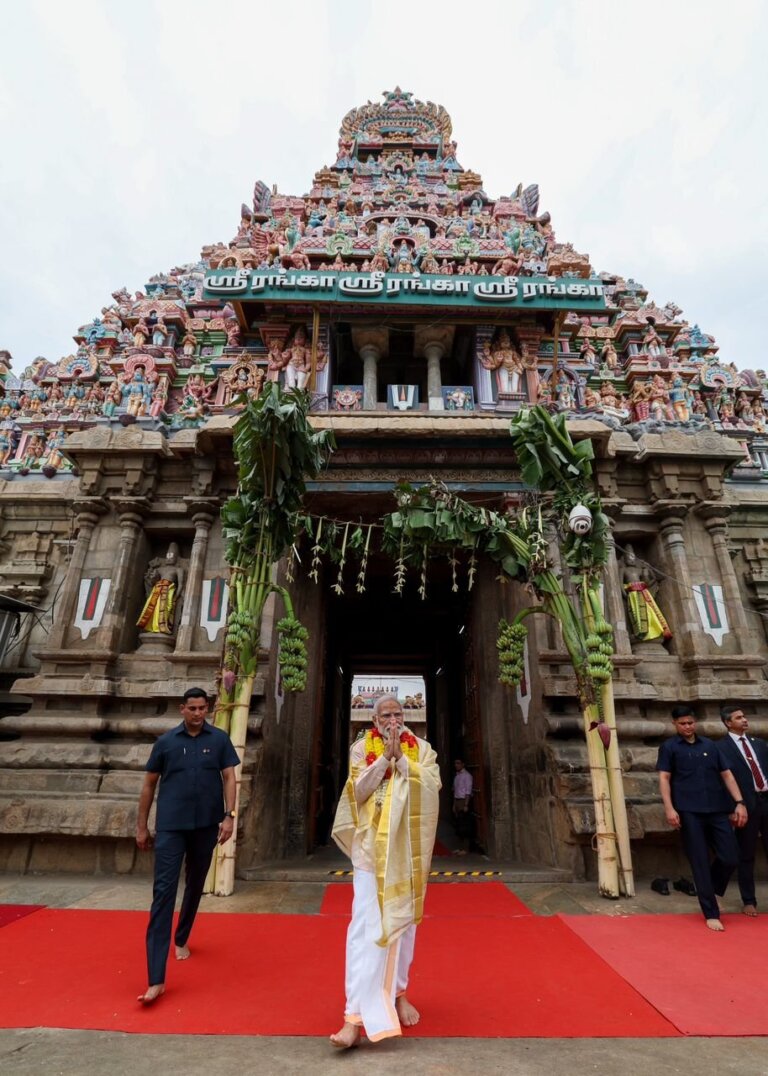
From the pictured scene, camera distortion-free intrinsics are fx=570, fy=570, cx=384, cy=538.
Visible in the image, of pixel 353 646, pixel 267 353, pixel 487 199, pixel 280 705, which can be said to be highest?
pixel 487 199

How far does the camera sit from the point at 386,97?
66.9 feet

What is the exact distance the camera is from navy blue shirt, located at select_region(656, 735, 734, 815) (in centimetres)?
512

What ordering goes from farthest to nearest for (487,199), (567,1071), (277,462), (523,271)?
(487,199), (523,271), (277,462), (567,1071)

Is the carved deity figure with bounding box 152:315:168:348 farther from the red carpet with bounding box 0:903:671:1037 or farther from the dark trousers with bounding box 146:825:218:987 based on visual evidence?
the dark trousers with bounding box 146:825:218:987

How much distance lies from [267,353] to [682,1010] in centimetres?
1152

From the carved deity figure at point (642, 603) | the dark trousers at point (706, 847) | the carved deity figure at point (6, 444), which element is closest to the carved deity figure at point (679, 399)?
the carved deity figure at point (642, 603)

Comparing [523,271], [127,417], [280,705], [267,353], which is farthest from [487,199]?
[280,705]

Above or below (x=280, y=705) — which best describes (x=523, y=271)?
above

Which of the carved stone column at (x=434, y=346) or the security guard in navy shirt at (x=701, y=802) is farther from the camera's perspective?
the carved stone column at (x=434, y=346)

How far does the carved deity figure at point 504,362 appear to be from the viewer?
36.0 feet

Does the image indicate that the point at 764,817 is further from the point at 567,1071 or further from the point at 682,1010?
the point at 567,1071

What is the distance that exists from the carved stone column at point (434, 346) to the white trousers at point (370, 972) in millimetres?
9359

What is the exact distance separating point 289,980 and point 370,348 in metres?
10.3

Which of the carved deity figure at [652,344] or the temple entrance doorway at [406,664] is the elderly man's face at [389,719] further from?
the carved deity figure at [652,344]
